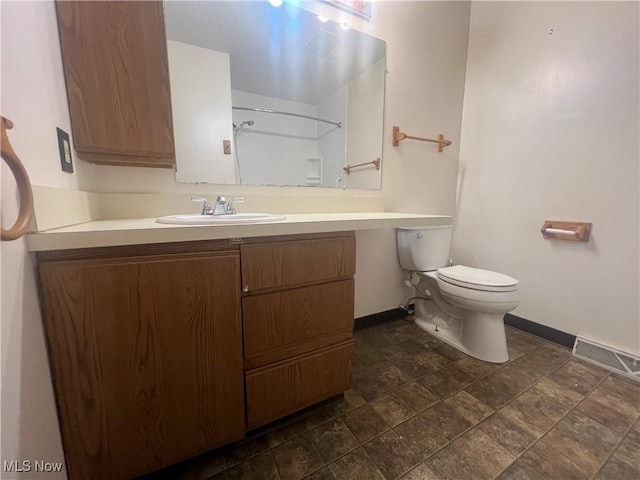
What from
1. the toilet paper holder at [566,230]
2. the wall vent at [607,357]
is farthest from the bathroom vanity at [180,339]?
the wall vent at [607,357]

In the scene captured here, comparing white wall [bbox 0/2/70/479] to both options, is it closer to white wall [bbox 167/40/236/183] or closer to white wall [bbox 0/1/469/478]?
white wall [bbox 0/1/469/478]

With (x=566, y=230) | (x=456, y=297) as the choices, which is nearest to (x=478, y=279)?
(x=456, y=297)

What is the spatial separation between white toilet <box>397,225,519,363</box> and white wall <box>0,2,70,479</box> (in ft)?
5.42

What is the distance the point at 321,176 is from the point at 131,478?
4.67 feet

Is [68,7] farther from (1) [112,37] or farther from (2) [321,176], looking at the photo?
(2) [321,176]

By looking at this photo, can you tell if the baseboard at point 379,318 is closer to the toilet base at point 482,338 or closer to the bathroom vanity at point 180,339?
the toilet base at point 482,338

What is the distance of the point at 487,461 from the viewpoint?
0.88m

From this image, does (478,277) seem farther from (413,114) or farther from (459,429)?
(413,114)

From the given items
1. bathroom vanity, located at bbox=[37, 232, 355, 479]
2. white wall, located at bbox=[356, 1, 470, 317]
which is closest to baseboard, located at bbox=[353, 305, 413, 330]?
white wall, located at bbox=[356, 1, 470, 317]

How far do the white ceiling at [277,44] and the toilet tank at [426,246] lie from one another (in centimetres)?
102

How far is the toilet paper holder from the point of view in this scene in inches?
55.7

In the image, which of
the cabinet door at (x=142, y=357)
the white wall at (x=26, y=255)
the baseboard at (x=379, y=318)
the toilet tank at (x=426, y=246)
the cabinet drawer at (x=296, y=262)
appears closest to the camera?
the white wall at (x=26, y=255)

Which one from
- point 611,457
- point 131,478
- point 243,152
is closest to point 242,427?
point 131,478

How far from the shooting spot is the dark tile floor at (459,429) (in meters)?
0.85
